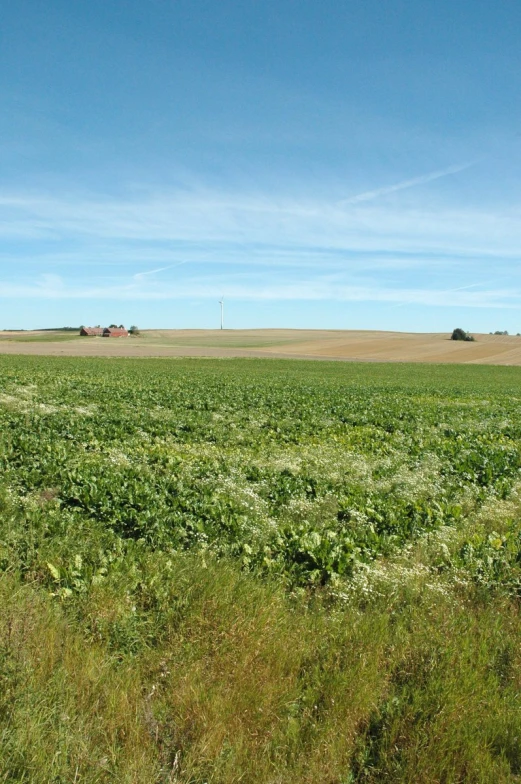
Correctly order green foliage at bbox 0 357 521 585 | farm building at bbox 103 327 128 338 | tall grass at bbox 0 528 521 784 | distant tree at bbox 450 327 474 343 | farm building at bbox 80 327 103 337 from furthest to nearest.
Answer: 1. farm building at bbox 80 327 103 337
2. farm building at bbox 103 327 128 338
3. distant tree at bbox 450 327 474 343
4. green foliage at bbox 0 357 521 585
5. tall grass at bbox 0 528 521 784

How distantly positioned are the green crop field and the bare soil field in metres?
72.4

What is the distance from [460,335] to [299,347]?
40.9 m

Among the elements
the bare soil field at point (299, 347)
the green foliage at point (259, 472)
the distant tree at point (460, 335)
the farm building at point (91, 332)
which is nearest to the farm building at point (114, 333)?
the farm building at point (91, 332)

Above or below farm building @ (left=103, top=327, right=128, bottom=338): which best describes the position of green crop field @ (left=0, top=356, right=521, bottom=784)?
below

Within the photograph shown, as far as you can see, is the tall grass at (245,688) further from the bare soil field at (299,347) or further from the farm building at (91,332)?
the farm building at (91,332)

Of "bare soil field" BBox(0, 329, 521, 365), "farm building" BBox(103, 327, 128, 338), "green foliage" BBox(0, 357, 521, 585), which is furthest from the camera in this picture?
"farm building" BBox(103, 327, 128, 338)

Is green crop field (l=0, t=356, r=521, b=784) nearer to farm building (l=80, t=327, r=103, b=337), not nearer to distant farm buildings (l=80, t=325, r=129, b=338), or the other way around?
distant farm buildings (l=80, t=325, r=129, b=338)

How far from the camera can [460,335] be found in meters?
126

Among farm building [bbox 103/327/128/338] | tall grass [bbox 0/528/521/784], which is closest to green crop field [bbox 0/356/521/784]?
tall grass [bbox 0/528/521/784]

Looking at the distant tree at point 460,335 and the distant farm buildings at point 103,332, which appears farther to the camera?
the distant farm buildings at point 103,332

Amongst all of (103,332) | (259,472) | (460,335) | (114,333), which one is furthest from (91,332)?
(259,472)

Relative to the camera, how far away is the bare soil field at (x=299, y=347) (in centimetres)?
8956

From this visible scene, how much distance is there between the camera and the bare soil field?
89562mm

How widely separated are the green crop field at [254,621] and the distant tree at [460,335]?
399 ft
